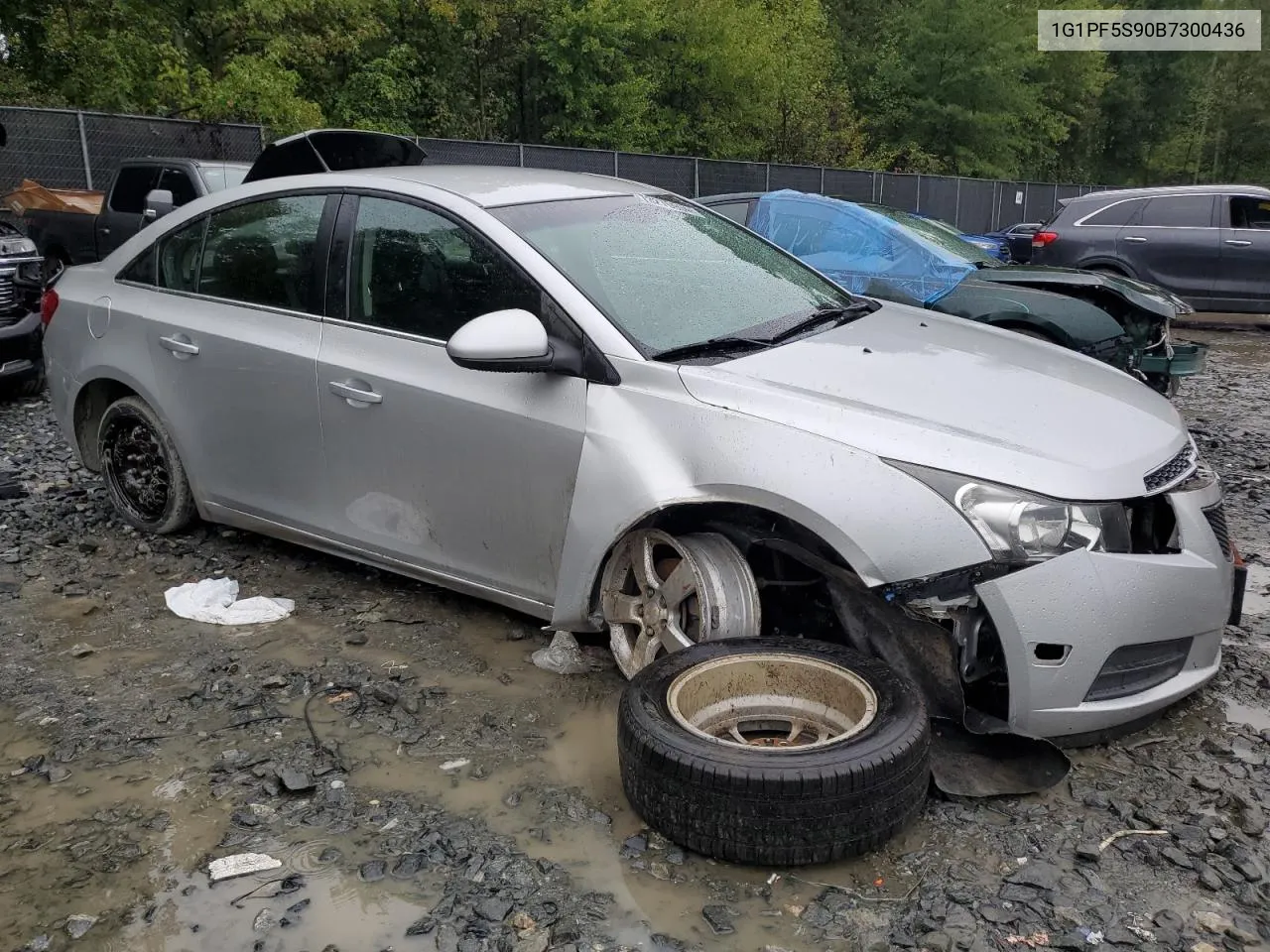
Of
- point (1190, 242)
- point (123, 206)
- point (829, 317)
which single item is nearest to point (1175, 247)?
point (1190, 242)

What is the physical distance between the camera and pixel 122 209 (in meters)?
11.0

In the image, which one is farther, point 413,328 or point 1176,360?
point 1176,360

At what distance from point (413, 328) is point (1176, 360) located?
5585 mm

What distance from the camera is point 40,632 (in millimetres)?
4141

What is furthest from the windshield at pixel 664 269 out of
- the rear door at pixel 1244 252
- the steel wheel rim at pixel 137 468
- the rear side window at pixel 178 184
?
the rear door at pixel 1244 252

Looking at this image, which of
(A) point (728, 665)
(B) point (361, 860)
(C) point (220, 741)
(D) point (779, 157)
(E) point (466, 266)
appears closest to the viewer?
(B) point (361, 860)

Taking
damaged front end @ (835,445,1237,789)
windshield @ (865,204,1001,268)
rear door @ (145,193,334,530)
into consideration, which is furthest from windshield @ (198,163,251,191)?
damaged front end @ (835,445,1237,789)

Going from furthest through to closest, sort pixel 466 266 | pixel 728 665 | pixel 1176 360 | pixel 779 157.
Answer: pixel 779 157 < pixel 1176 360 < pixel 466 266 < pixel 728 665

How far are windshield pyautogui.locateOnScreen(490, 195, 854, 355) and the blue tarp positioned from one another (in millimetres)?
3531

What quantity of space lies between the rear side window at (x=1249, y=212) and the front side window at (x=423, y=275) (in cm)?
1175

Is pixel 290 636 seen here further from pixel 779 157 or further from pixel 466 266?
pixel 779 157

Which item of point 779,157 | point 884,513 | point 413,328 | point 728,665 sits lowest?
point 728,665

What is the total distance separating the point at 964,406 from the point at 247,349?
2713 millimetres

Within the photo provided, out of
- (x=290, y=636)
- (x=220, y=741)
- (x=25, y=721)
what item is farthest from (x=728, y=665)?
(x=25, y=721)
